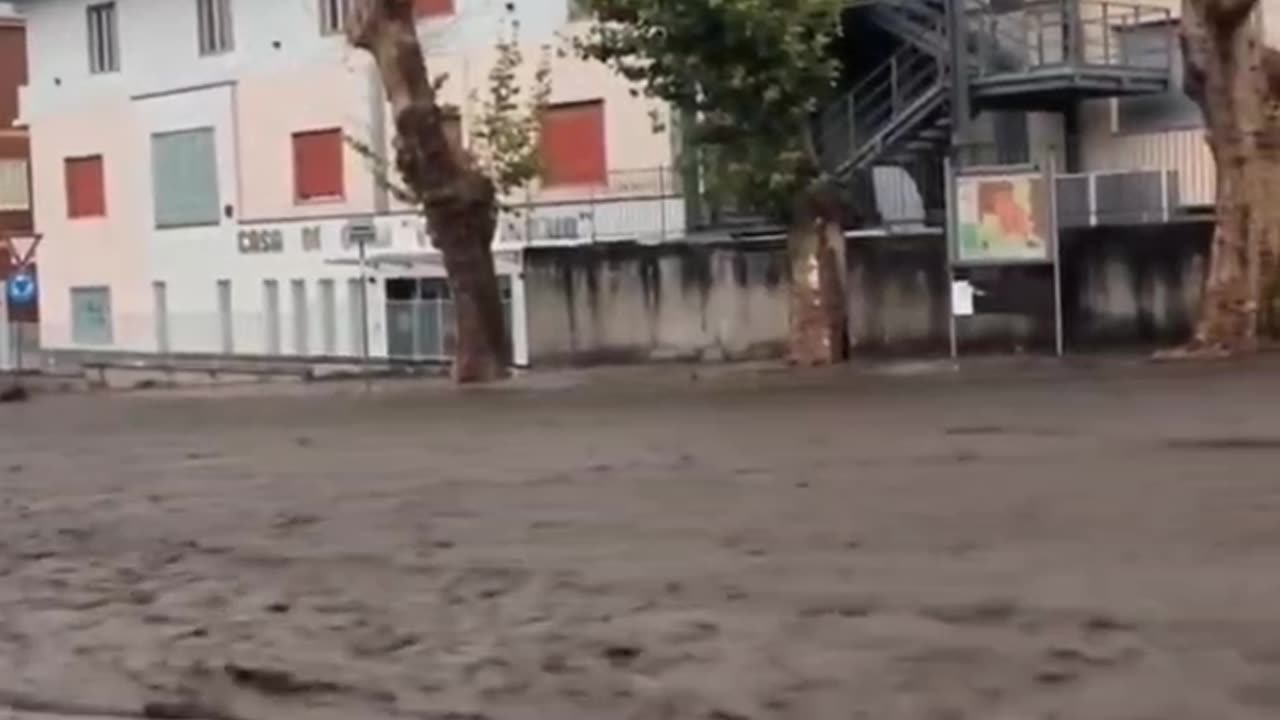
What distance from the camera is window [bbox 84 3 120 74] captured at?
59719 millimetres

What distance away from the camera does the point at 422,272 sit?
49.6 metres

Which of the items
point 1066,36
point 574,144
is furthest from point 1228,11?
point 574,144

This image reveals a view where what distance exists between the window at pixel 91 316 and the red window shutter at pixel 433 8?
1323 cm

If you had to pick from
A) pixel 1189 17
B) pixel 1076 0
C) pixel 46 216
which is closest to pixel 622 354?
pixel 1076 0

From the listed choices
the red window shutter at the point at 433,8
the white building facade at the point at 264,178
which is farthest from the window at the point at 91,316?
the red window shutter at the point at 433,8

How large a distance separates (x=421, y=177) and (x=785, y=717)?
27269 millimetres

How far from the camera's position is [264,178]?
55062 mm

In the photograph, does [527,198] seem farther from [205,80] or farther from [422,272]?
[205,80]

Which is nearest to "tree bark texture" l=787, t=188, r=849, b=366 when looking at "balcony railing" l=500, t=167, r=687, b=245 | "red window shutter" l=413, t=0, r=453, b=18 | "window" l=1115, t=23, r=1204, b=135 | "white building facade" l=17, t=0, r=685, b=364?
"window" l=1115, t=23, r=1204, b=135

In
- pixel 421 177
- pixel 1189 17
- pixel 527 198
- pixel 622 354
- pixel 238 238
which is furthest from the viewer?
pixel 238 238

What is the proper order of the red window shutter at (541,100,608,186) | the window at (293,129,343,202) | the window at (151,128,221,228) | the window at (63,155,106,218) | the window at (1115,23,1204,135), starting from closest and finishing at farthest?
1. the window at (1115,23,1204,135)
2. the red window shutter at (541,100,608,186)
3. the window at (293,129,343,202)
4. the window at (151,128,221,228)
5. the window at (63,155,106,218)

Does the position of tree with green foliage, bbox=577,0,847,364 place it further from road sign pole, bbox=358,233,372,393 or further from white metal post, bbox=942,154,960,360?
road sign pole, bbox=358,233,372,393

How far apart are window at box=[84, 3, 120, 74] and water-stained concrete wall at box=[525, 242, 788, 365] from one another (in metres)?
19.7

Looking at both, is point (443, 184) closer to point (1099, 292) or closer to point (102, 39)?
point (1099, 292)
